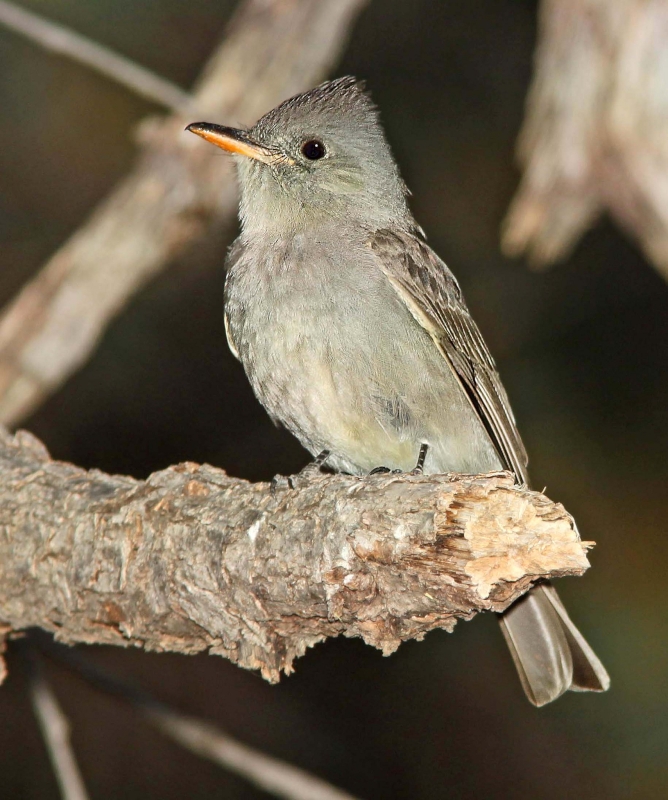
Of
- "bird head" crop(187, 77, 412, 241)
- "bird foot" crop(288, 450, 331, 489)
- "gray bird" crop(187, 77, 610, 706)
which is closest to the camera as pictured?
"bird foot" crop(288, 450, 331, 489)

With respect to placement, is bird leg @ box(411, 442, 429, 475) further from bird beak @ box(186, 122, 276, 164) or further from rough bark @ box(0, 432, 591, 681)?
bird beak @ box(186, 122, 276, 164)

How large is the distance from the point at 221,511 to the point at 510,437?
1633 millimetres

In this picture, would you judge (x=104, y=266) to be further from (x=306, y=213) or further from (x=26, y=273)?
(x=26, y=273)

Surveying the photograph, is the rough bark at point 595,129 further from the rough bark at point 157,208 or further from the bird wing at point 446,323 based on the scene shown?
the rough bark at point 157,208

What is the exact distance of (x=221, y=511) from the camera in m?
4.30

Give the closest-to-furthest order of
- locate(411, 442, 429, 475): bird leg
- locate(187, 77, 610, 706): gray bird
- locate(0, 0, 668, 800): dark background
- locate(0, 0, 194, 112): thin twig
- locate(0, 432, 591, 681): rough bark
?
locate(0, 432, 591, 681): rough bark
locate(187, 77, 610, 706): gray bird
locate(411, 442, 429, 475): bird leg
locate(0, 0, 194, 112): thin twig
locate(0, 0, 668, 800): dark background

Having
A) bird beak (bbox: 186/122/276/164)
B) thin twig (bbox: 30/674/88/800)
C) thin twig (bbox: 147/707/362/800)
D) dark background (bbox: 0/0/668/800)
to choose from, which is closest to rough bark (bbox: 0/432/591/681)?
thin twig (bbox: 30/674/88/800)

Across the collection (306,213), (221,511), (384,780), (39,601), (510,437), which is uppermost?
(306,213)

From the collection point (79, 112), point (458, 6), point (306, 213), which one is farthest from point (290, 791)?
point (458, 6)

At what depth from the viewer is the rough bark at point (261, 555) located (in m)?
3.46

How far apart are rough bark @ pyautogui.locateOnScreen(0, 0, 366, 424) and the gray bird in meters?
1.04

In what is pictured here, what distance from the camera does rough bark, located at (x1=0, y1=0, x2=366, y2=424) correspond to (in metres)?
6.43

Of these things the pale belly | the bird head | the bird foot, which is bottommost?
the bird foot

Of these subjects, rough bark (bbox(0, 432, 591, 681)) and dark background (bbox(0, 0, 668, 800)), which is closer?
rough bark (bbox(0, 432, 591, 681))
